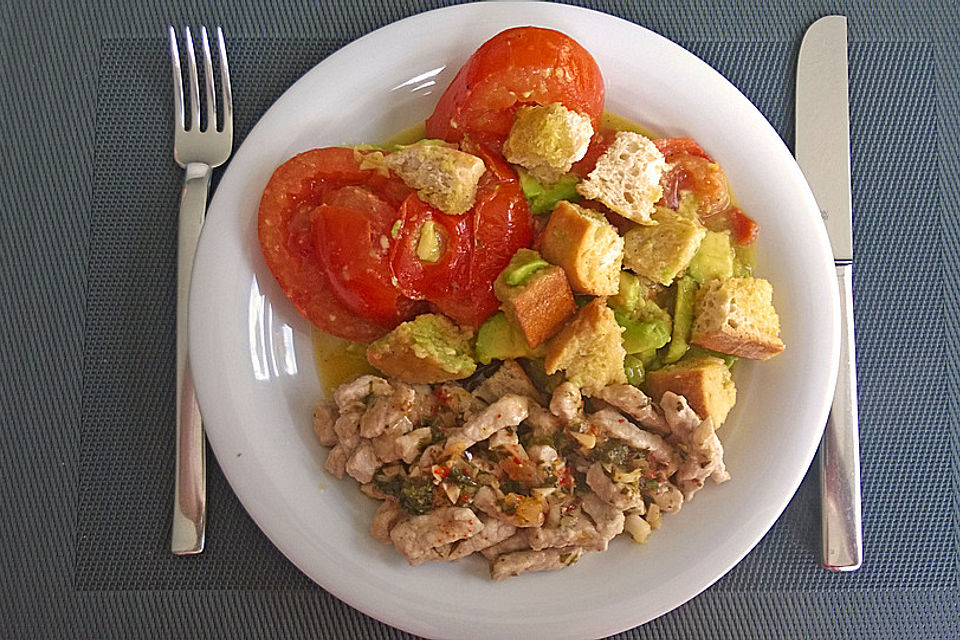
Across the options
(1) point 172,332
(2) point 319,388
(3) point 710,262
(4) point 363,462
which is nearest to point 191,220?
(1) point 172,332

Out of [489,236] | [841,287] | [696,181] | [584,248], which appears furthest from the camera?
[841,287]

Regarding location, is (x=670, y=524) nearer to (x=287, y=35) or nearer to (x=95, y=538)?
(x=95, y=538)

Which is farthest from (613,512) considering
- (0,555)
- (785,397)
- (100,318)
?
(0,555)

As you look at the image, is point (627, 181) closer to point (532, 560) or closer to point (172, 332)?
point (532, 560)

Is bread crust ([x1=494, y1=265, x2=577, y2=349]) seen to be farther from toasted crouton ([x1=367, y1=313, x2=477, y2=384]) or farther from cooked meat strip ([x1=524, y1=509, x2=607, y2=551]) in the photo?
cooked meat strip ([x1=524, y1=509, x2=607, y2=551])

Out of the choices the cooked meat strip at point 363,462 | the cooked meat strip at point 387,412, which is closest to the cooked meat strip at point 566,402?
the cooked meat strip at point 387,412

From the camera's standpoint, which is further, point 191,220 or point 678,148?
point 191,220
